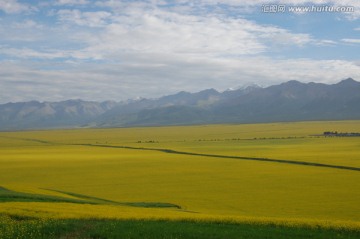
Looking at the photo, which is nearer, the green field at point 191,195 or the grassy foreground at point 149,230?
the grassy foreground at point 149,230

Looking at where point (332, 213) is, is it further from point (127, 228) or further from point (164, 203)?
point (127, 228)

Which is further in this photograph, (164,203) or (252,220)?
(164,203)

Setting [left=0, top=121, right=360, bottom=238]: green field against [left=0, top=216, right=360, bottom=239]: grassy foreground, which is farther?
[left=0, top=121, right=360, bottom=238]: green field

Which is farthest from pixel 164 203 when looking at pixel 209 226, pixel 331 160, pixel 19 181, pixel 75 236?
pixel 331 160

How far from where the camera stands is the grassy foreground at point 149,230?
56.6 ft

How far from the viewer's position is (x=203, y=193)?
3772 centimetres

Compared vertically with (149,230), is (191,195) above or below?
below

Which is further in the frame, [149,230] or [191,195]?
[191,195]

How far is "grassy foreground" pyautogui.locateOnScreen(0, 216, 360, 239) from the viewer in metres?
17.2

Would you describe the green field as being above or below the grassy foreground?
below

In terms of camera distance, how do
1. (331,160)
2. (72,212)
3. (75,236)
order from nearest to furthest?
(75,236)
(72,212)
(331,160)

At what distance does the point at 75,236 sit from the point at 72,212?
554cm

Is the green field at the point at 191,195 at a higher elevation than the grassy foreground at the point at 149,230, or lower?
lower

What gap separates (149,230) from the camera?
1789cm
